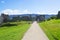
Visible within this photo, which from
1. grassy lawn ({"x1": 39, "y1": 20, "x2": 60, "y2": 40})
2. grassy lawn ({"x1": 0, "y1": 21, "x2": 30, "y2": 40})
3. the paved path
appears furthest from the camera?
grassy lawn ({"x1": 39, "y1": 20, "x2": 60, "y2": 40})

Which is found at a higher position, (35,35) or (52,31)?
(35,35)

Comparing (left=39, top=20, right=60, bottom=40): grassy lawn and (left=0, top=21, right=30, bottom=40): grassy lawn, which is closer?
(left=0, top=21, right=30, bottom=40): grassy lawn

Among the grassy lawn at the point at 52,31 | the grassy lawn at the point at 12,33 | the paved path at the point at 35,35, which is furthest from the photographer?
the grassy lawn at the point at 52,31

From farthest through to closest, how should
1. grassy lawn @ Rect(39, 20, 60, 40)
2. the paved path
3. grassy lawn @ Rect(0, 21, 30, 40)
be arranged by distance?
grassy lawn @ Rect(39, 20, 60, 40) < grassy lawn @ Rect(0, 21, 30, 40) < the paved path

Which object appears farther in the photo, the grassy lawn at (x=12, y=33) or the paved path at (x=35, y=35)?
the grassy lawn at (x=12, y=33)

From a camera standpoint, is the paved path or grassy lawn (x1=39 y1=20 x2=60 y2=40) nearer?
the paved path

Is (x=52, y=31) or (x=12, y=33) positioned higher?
(x=12, y=33)

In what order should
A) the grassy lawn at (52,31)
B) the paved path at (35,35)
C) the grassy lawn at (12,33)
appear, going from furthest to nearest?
the grassy lawn at (52,31) → the grassy lawn at (12,33) → the paved path at (35,35)

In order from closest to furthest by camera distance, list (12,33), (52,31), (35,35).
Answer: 1. (35,35)
2. (12,33)
3. (52,31)

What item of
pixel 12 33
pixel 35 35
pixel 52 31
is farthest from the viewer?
pixel 52 31

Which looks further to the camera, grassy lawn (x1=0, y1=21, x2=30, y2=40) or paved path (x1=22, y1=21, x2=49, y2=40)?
grassy lawn (x1=0, y1=21, x2=30, y2=40)

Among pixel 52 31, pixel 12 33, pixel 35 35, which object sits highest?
pixel 35 35

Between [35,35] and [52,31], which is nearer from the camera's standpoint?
[35,35]

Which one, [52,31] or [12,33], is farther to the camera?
[52,31]
